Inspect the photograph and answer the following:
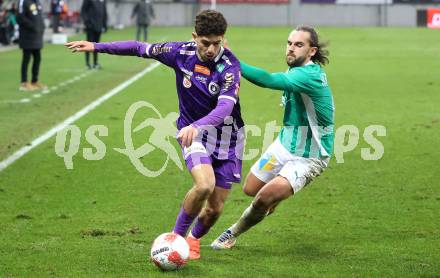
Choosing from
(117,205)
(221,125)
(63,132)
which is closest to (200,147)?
(221,125)

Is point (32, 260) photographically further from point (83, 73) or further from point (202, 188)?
point (83, 73)

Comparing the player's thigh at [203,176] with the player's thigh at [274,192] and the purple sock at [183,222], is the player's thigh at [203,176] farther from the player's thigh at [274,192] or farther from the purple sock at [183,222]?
the player's thigh at [274,192]

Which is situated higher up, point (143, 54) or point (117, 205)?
point (143, 54)

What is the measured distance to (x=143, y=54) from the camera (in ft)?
30.2

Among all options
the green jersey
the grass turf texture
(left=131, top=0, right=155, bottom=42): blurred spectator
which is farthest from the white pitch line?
(left=131, top=0, right=155, bottom=42): blurred spectator

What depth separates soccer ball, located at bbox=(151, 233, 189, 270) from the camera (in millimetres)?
8219

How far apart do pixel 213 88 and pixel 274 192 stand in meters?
1.07

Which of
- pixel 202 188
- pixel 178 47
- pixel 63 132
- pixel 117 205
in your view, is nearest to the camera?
pixel 202 188

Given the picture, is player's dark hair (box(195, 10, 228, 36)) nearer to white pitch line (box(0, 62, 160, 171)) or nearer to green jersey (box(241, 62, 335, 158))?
green jersey (box(241, 62, 335, 158))

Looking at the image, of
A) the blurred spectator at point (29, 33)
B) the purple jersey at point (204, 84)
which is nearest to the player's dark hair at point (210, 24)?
the purple jersey at point (204, 84)

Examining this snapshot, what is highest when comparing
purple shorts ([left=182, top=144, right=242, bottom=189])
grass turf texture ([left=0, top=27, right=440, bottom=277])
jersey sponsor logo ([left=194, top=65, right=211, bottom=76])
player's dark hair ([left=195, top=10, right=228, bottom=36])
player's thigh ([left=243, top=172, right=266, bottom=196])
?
player's dark hair ([left=195, top=10, right=228, bottom=36])

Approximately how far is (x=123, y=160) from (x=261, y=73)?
6281mm

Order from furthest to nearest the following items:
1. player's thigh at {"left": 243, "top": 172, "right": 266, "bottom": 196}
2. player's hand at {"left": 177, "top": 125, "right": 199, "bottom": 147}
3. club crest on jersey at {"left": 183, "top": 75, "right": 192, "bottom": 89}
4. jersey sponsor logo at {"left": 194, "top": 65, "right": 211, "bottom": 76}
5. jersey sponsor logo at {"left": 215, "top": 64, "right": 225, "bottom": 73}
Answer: player's thigh at {"left": 243, "top": 172, "right": 266, "bottom": 196} → club crest on jersey at {"left": 183, "top": 75, "right": 192, "bottom": 89} → jersey sponsor logo at {"left": 194, "top": 65, "right": 211, "bottom": 76} → jersey sponsor logo at {"left": 215, "top": 64, "right": 225, "bottom": 73} → player's hand at {"left": 177, "top": 125, "right": 199, "bottom": 147}

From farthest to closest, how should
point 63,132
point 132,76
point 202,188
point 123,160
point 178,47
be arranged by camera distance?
point 132,76
point 63,132
point 123,160
point 178,47
point 202,188
